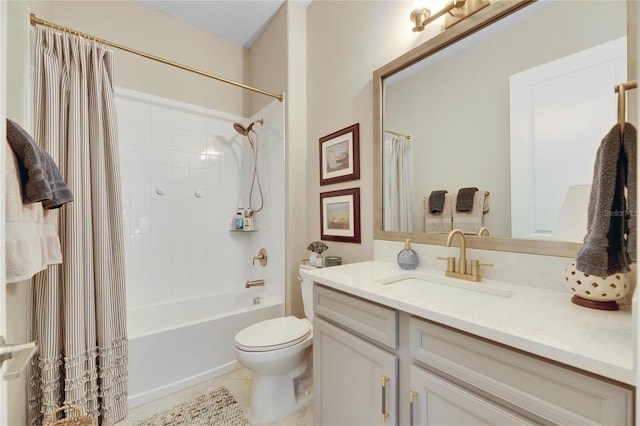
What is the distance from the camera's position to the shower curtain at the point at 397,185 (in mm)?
1485

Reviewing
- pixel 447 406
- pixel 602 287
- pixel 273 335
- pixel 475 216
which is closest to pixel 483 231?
pixel 475 216

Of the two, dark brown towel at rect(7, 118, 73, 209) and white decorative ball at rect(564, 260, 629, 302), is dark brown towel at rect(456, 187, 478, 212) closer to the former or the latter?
white decorative ball at rect(564, 260, 629, 302)

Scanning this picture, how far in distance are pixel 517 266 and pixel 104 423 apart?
7.05ft

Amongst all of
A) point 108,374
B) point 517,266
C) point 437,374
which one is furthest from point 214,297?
point 517,266

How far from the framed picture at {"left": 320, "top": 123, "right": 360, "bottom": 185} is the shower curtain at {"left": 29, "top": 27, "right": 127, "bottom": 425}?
1287mm

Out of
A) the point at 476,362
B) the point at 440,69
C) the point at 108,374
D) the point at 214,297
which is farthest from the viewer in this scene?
the point at 214,297

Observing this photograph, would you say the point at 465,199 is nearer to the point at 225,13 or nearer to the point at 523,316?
the point at 523,316

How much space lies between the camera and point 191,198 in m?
2.46

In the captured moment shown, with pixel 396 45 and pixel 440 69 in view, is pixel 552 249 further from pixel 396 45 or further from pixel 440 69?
pixel 396 45

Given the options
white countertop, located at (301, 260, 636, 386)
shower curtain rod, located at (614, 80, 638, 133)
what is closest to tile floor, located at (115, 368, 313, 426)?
white countertop, located at (301, 260, 636, 386)

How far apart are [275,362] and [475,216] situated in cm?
124

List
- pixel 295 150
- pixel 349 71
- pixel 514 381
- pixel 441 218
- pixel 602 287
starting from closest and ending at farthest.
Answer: pixel 514 381 → pixel 602 287 → pixel 441 218 → pixel 349 71 → pixel 295 150

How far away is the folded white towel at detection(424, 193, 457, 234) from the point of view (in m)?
1.29

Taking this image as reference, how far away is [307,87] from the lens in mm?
2221
